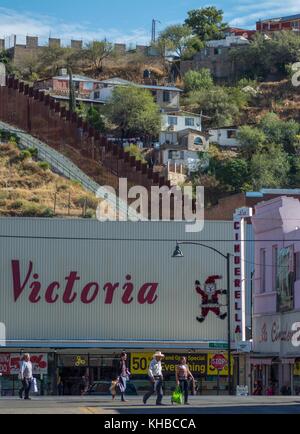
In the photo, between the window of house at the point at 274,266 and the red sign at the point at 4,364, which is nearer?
the window of house at the point at 274,266

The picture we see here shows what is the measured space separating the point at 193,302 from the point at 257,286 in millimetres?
5613

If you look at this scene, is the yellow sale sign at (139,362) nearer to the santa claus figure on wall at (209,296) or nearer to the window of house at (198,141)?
the santa claus figure on wall at (209,296)

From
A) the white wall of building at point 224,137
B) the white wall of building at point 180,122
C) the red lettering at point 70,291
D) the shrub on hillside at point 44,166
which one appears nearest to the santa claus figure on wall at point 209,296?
the red lettering at point 70,291

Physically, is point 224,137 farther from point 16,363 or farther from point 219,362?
point 16,363

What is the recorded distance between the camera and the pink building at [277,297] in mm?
53219

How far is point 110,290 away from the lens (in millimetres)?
63281

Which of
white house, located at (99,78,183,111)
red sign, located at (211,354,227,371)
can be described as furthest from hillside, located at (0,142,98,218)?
white house, located at (99,78,183,111)

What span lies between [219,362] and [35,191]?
47.3m

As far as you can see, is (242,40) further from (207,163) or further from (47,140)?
(47,140)

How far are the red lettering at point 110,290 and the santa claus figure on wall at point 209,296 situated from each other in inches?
153

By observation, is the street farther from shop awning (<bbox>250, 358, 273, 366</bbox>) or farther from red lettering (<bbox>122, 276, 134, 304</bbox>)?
red lettering (<bbox>122, 276, 134, 304</bbox>)

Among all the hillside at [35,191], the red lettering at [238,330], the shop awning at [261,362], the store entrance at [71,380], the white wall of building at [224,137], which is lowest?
the store entrance at [71,380]

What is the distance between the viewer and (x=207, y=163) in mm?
147875
